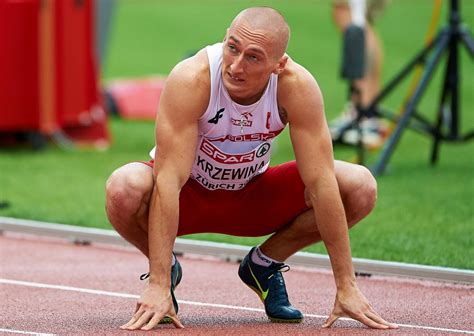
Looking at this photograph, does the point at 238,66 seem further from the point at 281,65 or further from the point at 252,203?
the point at 252,203

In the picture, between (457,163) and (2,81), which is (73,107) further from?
(457,163)

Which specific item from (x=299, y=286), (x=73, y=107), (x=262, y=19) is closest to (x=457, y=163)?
(x=73, y=107)

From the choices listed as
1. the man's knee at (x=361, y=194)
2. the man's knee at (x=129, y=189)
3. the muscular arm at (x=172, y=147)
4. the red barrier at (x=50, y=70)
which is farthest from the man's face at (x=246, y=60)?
the red barrier at (x=50, y=70)

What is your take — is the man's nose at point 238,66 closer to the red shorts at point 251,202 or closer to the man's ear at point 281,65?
the man's ear at point 281,65

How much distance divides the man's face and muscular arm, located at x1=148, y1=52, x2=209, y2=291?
16 centimetres

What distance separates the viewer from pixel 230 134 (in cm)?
570

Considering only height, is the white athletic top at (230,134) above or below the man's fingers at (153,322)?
above

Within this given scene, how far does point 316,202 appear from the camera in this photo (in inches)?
225

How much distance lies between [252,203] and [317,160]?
520 millimetres

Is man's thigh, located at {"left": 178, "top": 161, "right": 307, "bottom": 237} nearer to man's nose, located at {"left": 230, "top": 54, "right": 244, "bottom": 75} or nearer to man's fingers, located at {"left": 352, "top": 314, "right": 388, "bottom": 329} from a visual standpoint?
man's fingers, located at {"left": 352, "top": 314, "right": 388, "bottom": 329}

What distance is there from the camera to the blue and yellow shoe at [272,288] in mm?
6004

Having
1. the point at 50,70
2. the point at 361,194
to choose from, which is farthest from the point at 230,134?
the point at 50,70

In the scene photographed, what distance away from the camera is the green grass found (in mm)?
8430

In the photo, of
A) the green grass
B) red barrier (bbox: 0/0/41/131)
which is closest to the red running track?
the green grass
